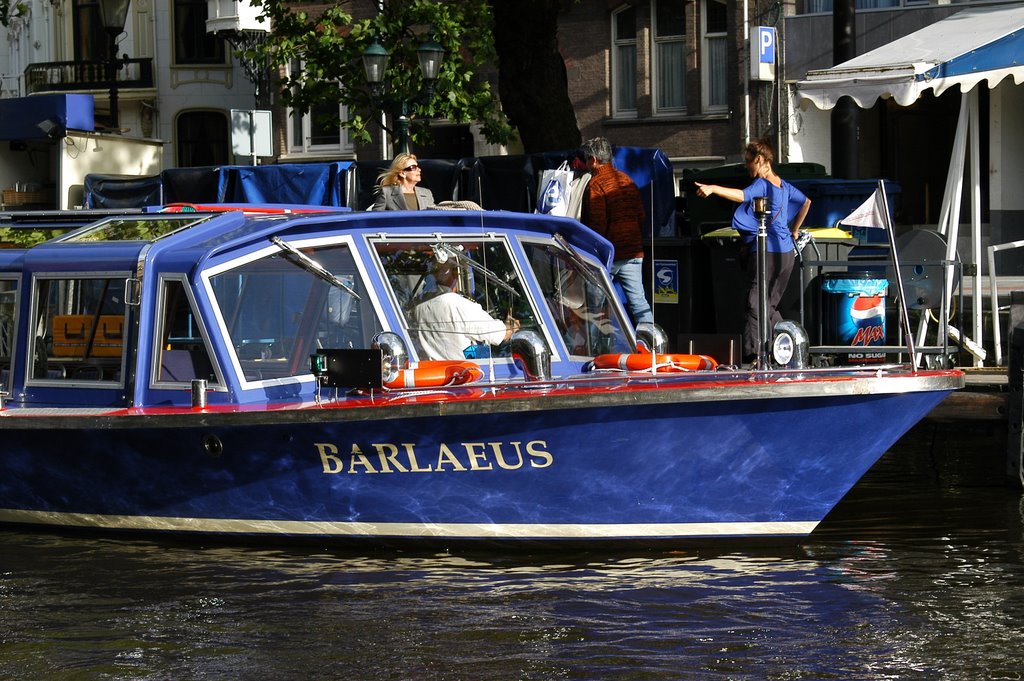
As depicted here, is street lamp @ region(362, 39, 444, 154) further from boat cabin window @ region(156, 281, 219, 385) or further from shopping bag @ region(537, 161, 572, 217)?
boat cabin window @ region(156, 281, 219, 385)

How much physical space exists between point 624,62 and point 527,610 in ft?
72.2

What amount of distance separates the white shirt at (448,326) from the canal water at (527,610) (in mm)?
1192

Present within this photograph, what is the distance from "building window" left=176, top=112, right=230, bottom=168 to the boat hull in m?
28.8

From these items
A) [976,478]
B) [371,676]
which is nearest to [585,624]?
[371,676]

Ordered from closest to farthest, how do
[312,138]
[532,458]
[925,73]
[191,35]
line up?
[532,458], [925,73], [312,138], [191,35]

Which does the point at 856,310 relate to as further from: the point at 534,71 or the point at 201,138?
the point at 201,138

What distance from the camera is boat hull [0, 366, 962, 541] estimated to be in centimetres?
885

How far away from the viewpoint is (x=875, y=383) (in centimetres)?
884

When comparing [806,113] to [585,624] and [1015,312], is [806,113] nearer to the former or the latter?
[1015,312]

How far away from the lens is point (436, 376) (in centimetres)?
938

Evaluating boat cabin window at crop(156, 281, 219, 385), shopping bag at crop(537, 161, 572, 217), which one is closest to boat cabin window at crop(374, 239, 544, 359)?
boat cabin window at crop(156, 281, 219, 385)

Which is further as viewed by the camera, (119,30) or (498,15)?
(119,30)

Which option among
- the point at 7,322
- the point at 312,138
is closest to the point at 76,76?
the point at 312,138

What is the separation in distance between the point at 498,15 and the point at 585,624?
36.9ft
